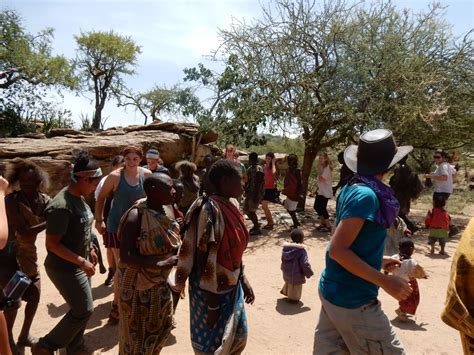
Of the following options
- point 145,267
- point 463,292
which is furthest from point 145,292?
point 463,292

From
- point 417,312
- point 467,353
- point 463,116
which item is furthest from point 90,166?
point 463,116

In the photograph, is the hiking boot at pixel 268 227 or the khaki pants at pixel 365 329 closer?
the khaki pants at pixel 365 329

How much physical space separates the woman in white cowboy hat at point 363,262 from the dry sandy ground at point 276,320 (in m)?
1.78

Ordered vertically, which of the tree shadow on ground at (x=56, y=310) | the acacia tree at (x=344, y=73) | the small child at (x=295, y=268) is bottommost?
the tree shadow on ground at (x=56, y=310)

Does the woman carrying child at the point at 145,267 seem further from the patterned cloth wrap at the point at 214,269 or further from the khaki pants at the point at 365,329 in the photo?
the khaki pants at the point at 365,329

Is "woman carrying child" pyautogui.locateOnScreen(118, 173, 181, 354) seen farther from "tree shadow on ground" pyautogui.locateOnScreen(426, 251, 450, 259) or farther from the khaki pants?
"tree shadow on ground" pyautogui.locateOnScreen(426, 251, 450, 259)

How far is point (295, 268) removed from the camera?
4.99 metres

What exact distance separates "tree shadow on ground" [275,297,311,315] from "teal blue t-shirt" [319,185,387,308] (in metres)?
2.63

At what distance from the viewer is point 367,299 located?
7.43ft

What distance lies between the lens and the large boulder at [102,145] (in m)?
10.5

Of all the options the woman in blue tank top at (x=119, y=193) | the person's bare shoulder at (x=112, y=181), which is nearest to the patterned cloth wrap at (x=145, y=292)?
the woman in blue tank top at (x=119, y=193)

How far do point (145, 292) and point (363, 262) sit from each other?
1.47 metres

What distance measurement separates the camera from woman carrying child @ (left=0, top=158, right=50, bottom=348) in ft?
11.1

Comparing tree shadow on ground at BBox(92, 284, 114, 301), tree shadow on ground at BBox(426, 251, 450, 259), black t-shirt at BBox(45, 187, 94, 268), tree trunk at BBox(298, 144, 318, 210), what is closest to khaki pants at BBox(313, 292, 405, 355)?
black t-shirt at BBox(45, 187, 94, 268)
